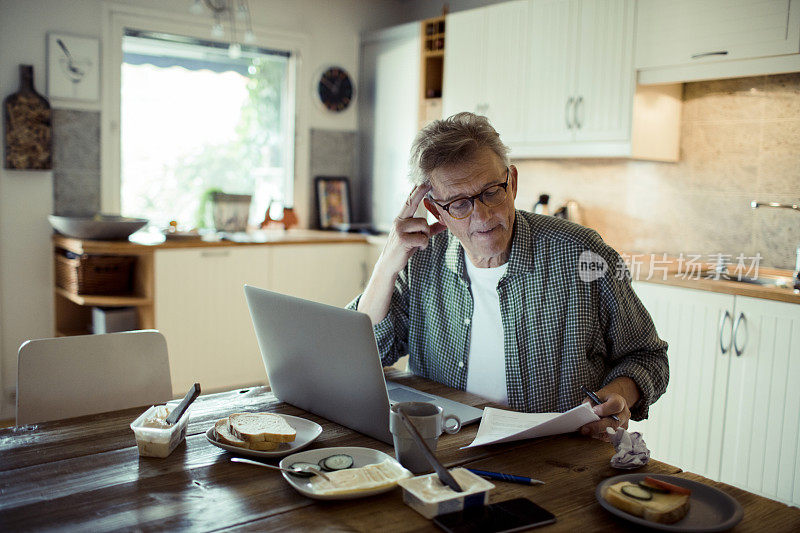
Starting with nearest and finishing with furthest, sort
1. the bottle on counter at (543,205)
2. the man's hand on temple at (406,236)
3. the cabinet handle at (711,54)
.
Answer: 1. the man's hand on temple at (406,236)
2. the cabinet handle at (711,54)
3. the bottle on counter at (543,205)

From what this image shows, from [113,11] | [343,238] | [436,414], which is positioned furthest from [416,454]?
[113,11]

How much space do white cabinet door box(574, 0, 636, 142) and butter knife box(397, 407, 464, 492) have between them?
2.51 meters

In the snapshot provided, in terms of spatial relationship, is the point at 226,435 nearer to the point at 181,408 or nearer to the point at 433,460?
the point at 181,408

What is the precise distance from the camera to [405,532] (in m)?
0.99

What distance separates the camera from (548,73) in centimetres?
362

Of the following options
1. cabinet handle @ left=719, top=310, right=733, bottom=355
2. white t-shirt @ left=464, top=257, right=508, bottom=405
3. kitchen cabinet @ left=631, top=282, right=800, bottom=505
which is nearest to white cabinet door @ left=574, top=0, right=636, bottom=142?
kitchen cabinet @ left=631, top=282, right=800, bottom=505

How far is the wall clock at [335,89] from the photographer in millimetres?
4734

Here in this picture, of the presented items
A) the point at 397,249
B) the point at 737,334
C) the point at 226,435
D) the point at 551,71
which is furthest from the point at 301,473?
the point at 551,71

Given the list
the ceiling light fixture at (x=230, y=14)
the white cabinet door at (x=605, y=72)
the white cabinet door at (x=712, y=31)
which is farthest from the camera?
the ceiling light fixture at (x=230, y=14)

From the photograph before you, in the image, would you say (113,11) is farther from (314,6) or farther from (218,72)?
(314,6)

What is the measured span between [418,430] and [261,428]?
0.32 metres

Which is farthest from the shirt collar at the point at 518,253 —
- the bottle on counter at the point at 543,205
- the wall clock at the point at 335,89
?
the wall clock at the point at 335,89

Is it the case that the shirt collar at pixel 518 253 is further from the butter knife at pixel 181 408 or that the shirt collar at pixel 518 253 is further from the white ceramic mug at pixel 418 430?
the butter knife at pixel 181 408

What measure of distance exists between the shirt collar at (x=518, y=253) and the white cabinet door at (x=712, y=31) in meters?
1.52
